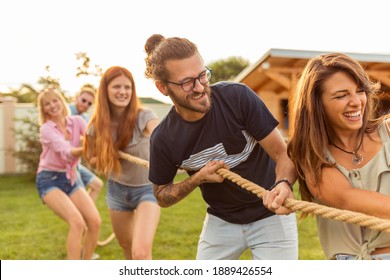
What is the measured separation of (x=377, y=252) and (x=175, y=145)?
880mm

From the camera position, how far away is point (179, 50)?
2.16 meters

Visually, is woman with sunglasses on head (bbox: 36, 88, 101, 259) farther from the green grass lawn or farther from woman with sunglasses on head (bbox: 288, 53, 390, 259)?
woman with sunglasses on head (bbox: 288, 53, 390, 259)

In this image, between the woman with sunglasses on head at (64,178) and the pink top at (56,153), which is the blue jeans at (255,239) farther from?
the pink top at (56,153)

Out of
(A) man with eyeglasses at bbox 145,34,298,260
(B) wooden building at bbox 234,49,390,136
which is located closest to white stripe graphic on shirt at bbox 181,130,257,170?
(A) man with eyeglasses at bbox 145,34,298,260

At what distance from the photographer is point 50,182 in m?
3.95

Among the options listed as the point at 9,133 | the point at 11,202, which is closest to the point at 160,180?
the point at 11,202

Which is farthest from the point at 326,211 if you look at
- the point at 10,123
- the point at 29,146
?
the point at 10,123

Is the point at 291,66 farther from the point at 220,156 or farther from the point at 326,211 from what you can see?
the point at 326,211

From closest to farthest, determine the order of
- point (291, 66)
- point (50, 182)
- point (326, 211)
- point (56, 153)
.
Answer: point (326, 211) < point (50, 182) < point (56, 153) < point (291, 66)

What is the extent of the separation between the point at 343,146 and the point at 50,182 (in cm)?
259

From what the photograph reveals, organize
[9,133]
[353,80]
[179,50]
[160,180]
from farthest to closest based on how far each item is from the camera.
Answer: [9,133]
[160,180]
[179,50]
[353,80]

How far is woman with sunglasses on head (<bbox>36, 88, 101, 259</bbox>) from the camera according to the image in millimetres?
3875

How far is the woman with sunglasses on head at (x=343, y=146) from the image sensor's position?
180 centimetres
